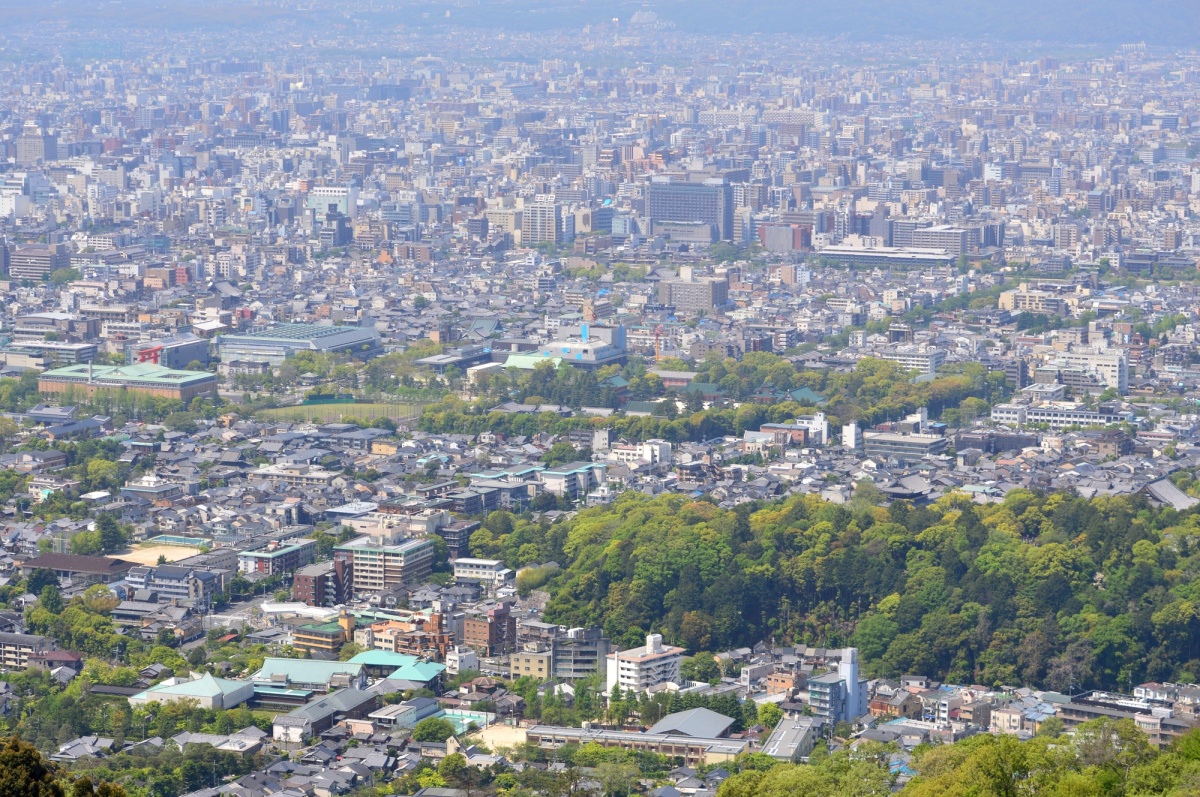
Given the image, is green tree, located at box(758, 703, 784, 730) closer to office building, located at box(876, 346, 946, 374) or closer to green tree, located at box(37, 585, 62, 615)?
green tree, located at box(37, 585, 62, 615)

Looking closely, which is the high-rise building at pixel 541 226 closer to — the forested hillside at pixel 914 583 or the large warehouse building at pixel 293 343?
the large warehouse building at pixel 293 343

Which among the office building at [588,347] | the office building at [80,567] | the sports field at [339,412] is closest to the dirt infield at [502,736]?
the office building at [80,567]

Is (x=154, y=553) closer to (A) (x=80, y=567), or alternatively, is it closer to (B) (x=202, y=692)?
(A) (x=80, y=567)

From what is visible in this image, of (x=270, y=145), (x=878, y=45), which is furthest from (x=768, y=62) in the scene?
(x=270, y=145)

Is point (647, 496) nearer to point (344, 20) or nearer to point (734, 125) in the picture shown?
point (734, 125)

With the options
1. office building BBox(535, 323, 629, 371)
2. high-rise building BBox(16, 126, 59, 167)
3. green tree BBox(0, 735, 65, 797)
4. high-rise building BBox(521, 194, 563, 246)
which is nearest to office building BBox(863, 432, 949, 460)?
office building BBox(535, 323, 629, 371)

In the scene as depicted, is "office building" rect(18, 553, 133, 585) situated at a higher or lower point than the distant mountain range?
lower

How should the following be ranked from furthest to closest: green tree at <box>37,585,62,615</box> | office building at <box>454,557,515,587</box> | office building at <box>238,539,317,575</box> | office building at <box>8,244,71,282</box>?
office building at <box>8,244,71,282</box>, office building at <box>238,539,317,575</box>, office building at <box>454,557,515,587</box>, green tree at <box>37,585,62,615</box>
